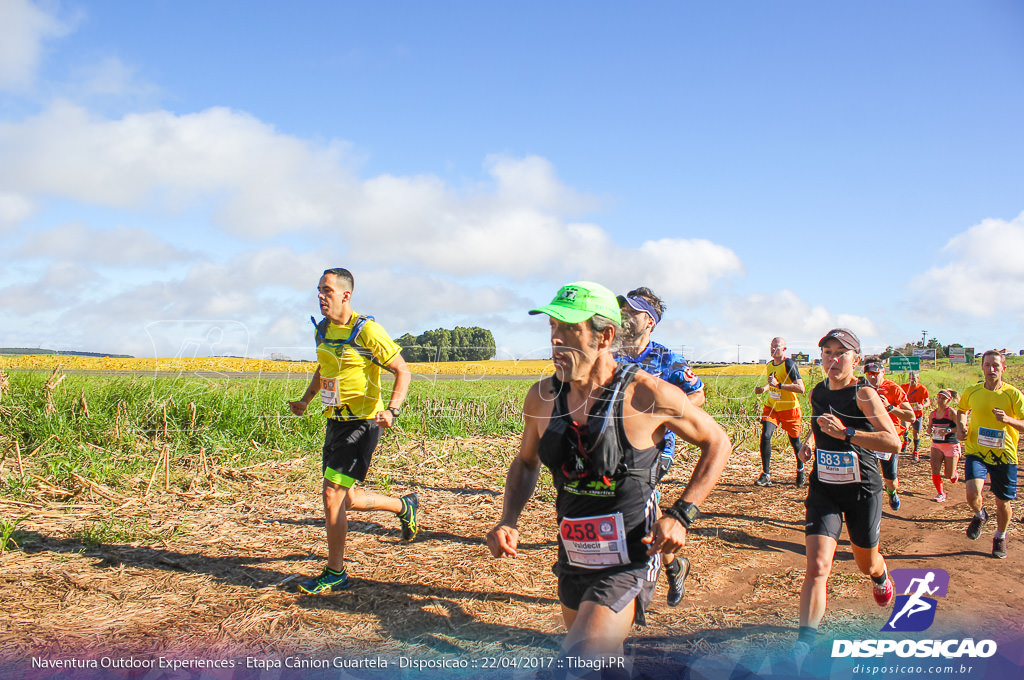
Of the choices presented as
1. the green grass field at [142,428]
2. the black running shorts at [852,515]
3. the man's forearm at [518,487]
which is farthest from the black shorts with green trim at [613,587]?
the green grass field at [142,428]

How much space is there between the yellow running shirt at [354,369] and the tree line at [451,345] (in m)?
11.8

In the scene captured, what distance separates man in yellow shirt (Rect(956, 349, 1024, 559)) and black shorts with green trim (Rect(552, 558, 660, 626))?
18.5 ft

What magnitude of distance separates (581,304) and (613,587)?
3.97 ft

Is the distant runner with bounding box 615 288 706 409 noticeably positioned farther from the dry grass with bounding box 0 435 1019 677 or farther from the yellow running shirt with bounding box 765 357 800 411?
the yellow running shirt with bounding box 765 357 800 411

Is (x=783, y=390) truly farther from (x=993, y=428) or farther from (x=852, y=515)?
(x=852, y=515)

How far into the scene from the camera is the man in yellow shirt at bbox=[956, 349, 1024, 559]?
6648mm

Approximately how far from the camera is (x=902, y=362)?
17.4 meters

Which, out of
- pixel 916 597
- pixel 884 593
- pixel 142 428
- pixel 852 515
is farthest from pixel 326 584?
pixel 142 428

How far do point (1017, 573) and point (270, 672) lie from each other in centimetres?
633

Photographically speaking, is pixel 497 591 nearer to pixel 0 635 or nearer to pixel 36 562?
pixel 0 635

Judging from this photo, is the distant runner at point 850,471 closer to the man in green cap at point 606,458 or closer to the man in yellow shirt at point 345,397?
the man in green cap at point 606,458

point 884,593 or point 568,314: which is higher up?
point 568,314

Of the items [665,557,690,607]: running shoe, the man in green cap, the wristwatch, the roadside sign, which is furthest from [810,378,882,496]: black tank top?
the roadside sign

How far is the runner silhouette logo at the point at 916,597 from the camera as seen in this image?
446cm
